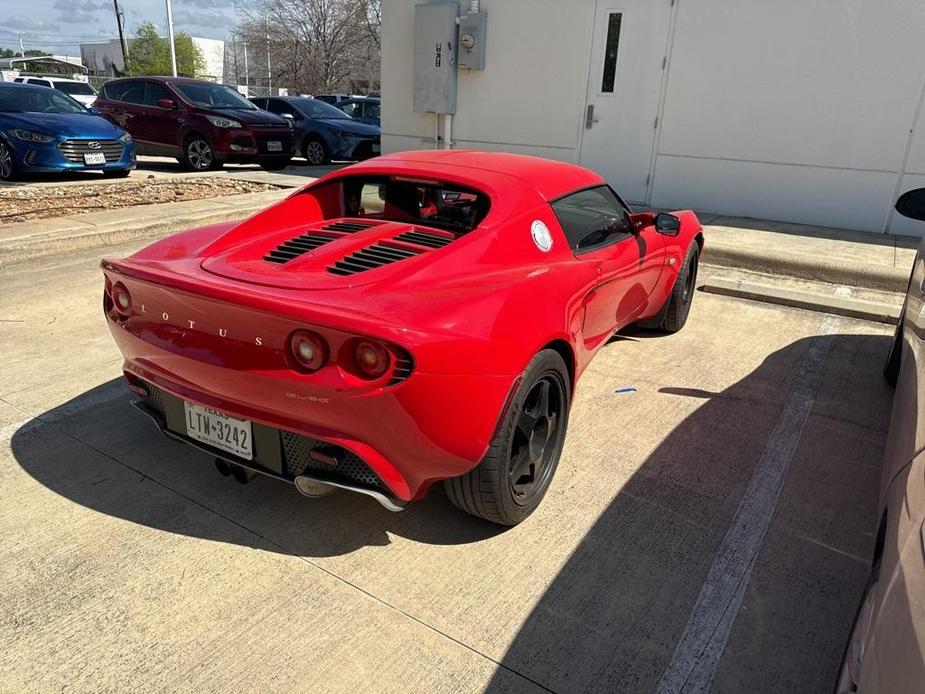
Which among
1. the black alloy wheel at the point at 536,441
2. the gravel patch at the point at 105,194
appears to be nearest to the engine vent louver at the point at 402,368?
the black alloy wheel at the point at 536,441

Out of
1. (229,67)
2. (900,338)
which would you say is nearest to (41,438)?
(900,338)

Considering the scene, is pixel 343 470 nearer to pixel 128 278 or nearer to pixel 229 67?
pixel 128 278

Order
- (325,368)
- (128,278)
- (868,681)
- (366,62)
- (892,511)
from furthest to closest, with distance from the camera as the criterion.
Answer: (366,62) < (128,278) < (325,368) < (892,511) < (868,681)

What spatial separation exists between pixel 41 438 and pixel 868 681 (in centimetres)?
348

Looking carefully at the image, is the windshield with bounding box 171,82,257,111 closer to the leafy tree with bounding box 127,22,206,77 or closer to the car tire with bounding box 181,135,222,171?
the car tire with bounding box 181,135,222,171

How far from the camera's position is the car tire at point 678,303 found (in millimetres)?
4902

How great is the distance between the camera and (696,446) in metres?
3.51

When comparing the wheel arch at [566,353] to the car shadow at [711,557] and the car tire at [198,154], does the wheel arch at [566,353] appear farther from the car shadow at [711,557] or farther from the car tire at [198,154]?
the car tire at [198,154]

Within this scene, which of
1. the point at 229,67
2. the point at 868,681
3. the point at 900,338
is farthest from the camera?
the point at 229,67

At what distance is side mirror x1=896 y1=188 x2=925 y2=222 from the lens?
328 centimetres

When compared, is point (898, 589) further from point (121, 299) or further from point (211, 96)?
point (211, 96)

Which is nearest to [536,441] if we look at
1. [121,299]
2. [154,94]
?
[121,299]

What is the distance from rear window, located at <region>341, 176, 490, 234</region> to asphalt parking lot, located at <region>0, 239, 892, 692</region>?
4.25 ft

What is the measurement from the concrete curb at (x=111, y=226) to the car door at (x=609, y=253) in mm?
5558
